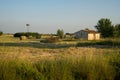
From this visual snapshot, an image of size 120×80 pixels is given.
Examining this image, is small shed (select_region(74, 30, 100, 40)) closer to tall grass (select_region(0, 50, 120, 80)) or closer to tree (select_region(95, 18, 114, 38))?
tree (select_region(95, 18, 114, 38))

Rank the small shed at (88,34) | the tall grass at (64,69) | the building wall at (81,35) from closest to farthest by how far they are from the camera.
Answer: the tall grass at (64,69) → the small shed at (88,34) → the building wall at (81,35)

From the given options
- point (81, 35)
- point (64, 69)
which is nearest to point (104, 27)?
point (81, 35)

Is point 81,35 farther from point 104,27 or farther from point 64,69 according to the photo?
point 64,69

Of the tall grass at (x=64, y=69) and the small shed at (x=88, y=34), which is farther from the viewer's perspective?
the small shed at (x=88, y=34)

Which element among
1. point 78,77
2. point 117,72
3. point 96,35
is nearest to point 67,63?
point 78,77

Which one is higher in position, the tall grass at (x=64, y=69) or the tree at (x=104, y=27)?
the tree at (x=104, y=27)

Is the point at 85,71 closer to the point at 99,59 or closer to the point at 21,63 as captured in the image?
the point at 99,59

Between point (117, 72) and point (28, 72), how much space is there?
325cm

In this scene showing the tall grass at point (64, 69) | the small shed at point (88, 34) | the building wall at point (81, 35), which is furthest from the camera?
the building wall at point (81, 35)

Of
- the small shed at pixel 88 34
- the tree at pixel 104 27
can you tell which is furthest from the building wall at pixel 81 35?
the tree at pixel 104 27

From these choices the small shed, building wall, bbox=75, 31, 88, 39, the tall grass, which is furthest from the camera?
building wall, bbox=75, 31, 88, 39

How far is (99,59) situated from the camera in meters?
8.83

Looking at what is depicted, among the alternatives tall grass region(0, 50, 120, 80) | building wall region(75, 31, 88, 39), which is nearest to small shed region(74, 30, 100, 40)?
building wall region(75, 31, 88, 39)

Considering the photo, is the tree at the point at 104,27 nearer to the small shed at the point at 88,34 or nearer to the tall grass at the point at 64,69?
the small shed at the point at 88,34
